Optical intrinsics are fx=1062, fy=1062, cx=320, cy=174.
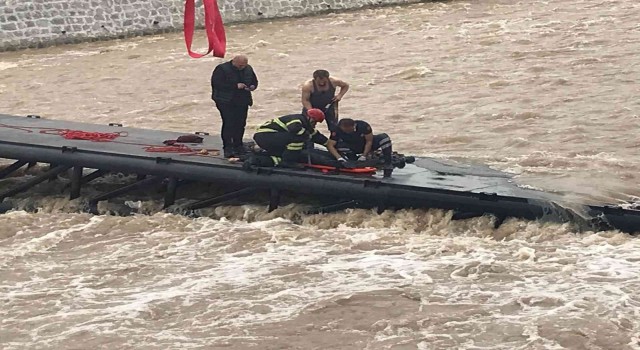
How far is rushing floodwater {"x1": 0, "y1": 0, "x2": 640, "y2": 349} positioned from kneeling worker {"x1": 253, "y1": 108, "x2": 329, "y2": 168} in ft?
1.87

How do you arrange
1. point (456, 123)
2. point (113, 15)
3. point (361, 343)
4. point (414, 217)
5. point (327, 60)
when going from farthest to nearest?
point (113, 15)
point (327, 60)
point (456, 123)
point (414, 217)
point (361, 343)

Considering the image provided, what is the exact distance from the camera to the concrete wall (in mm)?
25016

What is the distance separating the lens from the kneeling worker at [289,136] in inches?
437

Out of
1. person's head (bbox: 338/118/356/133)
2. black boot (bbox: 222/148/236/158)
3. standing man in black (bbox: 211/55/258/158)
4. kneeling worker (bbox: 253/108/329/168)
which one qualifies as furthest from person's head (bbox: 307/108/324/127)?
black boot (bbox: 222/148/236/158)

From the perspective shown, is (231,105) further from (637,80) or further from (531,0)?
(531,0)

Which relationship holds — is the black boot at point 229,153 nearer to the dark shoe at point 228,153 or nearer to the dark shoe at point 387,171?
the dark shoe at point 228,153

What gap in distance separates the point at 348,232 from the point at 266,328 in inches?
98.5

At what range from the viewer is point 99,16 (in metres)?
26.0

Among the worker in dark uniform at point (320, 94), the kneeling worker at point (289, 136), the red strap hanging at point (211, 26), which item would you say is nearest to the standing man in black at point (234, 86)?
the kneeling worker at point (289, 136)

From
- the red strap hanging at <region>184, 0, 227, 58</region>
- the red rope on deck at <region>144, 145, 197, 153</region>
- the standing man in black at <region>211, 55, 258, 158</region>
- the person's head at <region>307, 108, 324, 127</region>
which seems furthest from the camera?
the red rope on deck at <region>144, 145, 197, 153</region>

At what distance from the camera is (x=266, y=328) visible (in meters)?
8.42

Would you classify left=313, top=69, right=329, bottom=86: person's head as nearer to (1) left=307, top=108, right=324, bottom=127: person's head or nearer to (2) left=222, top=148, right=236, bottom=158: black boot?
(1) left=307, top=108, right=324, bottom=127: person's head

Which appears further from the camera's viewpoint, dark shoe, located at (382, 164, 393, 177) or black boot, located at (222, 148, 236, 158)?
black boot, located at (222, 148, 236, 158)

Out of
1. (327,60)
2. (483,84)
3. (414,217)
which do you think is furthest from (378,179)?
(327,60)
